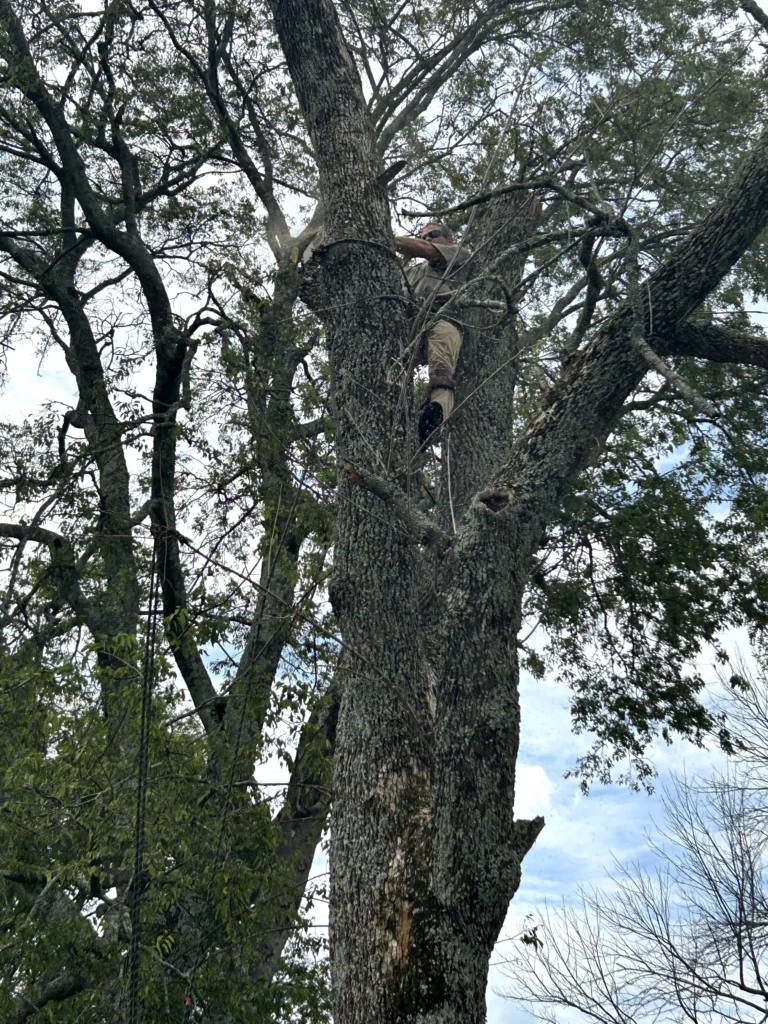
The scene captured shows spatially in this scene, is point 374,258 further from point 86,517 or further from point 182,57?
point 182,57

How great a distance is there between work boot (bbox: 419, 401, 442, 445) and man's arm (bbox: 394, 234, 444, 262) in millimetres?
1153

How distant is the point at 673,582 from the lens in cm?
706

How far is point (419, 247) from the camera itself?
6.11 m

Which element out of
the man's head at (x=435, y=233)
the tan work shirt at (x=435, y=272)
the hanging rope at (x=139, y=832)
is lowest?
the hanging rope at (x=139, y=832)

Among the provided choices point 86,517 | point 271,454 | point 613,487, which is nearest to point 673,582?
point 613,487

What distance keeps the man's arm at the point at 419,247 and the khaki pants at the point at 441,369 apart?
77cm

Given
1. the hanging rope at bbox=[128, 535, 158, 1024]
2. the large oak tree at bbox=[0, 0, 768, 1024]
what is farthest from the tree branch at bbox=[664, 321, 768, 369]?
the hanging rope at bbox=[128, 535, 158, 1024]

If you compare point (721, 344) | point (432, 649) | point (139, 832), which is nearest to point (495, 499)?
point (432, 649)

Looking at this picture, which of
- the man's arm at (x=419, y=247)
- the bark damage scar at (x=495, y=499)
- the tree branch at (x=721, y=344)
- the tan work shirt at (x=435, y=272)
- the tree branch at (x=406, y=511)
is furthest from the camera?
the man's arm at (x=419, y=247)

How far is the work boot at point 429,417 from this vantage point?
5.57 m

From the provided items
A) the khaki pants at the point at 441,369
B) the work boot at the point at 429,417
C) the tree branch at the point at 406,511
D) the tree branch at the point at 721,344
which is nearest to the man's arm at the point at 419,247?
the khaki pants at the point at 441,369

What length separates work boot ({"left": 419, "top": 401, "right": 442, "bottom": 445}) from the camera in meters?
5.57

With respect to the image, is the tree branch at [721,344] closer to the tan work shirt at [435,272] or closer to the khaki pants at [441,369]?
the khaki pants at [441,369]

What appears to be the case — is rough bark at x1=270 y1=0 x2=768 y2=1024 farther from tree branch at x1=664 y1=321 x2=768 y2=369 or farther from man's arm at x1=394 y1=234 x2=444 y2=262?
man's arm at x1=394 y1=234 x2=444 y2=262
